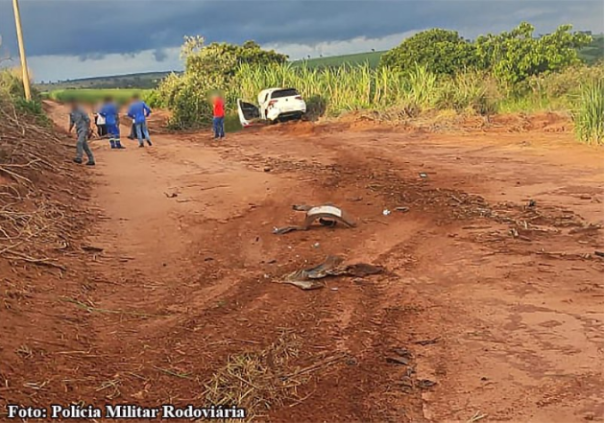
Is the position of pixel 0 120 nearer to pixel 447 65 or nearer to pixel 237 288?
pixel 237 288

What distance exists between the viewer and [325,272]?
5.88 m

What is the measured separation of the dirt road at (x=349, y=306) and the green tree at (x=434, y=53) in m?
16.8

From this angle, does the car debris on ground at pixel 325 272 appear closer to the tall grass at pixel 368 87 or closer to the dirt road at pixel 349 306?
the dirt road at pixel 349 306

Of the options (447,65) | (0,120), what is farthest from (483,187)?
(447,65)

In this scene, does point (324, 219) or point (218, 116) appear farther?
point (218, 116)

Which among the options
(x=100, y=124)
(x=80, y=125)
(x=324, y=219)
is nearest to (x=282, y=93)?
(x=100, y=124)

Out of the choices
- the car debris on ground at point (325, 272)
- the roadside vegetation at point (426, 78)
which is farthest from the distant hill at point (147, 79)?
the car debris on ground at point (325, 272)

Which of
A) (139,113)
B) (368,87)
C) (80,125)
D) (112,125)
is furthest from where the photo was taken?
(368,87)

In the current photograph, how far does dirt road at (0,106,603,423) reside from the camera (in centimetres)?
360

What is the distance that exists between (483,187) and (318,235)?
3739 mm

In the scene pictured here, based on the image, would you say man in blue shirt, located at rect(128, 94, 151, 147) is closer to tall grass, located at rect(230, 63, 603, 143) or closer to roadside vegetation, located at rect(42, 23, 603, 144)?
roadside vegetation, located at rect(42, 23, 603, 144)

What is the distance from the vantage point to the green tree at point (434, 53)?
26.1 meters

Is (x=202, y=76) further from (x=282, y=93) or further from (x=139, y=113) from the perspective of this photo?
(x=139, y=113)

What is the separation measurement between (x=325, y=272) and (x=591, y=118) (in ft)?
35.0
